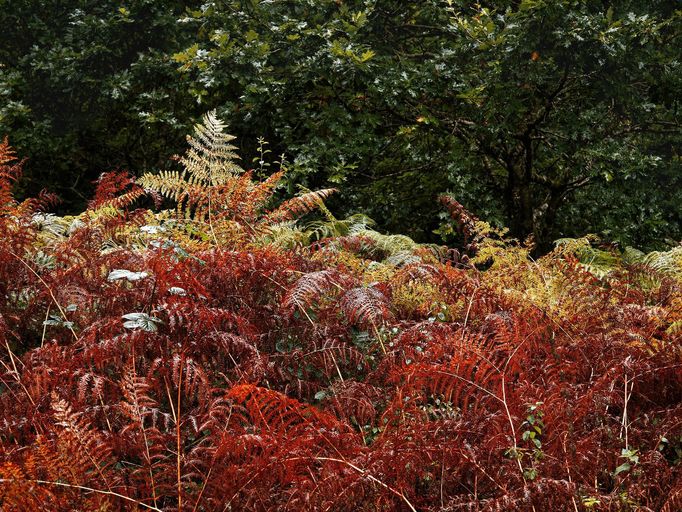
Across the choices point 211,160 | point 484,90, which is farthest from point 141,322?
point 484,90

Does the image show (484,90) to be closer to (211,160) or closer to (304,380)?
(211,160)

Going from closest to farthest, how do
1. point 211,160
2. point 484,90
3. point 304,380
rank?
point 304,380
point 211,160
point 484,90

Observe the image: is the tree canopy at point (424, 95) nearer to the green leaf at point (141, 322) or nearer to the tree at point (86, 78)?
the tree at point (86, 78)

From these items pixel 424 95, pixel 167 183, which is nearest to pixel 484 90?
pixel 424 95

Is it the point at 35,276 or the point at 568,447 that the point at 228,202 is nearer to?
the point at 35,276

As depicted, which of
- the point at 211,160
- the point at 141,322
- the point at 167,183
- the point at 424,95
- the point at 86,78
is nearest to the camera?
the point at 141,322

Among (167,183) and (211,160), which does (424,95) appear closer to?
(211,160)

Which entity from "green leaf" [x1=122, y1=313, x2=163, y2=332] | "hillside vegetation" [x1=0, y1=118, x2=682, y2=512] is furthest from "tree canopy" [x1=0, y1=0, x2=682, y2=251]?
"green leaf" [x1=122, y1=313, x2=163, y2=332]

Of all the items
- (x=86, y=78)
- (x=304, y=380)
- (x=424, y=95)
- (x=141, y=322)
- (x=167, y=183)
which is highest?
(x=86, y=78)

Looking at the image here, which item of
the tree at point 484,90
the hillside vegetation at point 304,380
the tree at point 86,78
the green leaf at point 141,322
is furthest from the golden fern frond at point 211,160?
the tree at point 86,78

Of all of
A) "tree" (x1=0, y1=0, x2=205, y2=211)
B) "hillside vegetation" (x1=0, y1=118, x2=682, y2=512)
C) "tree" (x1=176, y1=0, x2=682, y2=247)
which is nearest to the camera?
"hillside vegetation" (x1=0, y1=118, x2=682, y2=512)

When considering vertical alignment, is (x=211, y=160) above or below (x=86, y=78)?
below

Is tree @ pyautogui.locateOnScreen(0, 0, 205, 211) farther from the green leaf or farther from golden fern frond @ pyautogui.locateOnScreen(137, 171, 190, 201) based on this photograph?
the green leaf

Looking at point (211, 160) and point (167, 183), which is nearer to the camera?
point (167, 183)
